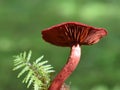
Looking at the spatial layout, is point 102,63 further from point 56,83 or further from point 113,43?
point 56,83

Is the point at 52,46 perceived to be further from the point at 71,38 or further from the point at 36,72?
the point at 36,72

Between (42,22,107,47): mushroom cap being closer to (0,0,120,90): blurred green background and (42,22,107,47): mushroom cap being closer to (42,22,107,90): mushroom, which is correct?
(42,22,107,90): mushroom

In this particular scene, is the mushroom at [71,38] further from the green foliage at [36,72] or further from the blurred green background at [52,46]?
the blurred green background at [52,46]

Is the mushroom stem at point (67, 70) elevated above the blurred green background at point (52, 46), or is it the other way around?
the mushroom stem at point (67, 70)

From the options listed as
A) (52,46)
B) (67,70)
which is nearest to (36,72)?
(67,70)

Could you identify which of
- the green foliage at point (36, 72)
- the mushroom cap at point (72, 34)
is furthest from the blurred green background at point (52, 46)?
the green foliage at point (36, 72)
